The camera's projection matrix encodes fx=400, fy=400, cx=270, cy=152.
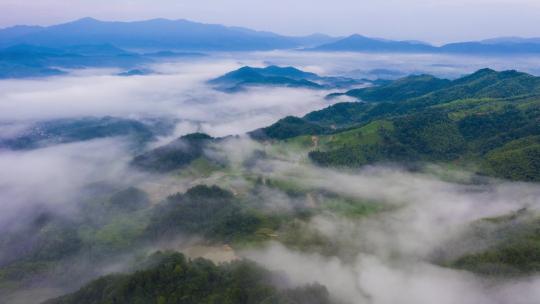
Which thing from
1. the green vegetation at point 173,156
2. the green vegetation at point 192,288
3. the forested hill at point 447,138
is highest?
the forested hill at point 447,138

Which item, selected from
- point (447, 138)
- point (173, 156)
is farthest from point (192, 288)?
point (447, 138)

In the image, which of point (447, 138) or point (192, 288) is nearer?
point (192, 288)

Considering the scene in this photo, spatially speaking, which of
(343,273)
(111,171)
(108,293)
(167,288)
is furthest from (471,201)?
(111,171)

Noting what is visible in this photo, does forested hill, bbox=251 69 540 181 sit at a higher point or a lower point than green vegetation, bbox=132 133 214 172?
higher

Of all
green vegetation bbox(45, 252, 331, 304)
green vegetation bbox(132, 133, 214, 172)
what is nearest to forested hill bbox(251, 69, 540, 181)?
green vegetation bbox(132, 133, 214, 172)

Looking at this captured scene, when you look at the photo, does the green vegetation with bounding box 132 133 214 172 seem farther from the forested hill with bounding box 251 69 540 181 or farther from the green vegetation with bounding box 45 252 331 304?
the green vegetation with bounding box 45 252 331 304

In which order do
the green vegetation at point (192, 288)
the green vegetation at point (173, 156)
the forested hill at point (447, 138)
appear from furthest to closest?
the green vegetation at point (173, 156) → the forested hill at point (447, 138) → the green vegetation at point (192, 288)

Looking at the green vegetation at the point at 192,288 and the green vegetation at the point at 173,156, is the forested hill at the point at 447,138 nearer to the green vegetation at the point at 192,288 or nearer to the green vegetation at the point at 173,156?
the green vegetation at the point at 173,156

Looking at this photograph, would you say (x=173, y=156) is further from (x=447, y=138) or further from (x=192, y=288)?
(x=447, y=138)

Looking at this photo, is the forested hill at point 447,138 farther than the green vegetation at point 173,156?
No

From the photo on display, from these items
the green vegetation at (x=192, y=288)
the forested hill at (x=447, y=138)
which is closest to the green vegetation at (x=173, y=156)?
the forested hill at (x=447, y=138)

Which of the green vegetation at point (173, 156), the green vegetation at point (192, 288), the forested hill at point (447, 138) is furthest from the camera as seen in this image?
the green vegetation at point (173, 156)

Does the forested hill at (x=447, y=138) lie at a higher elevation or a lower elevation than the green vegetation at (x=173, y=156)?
higher
